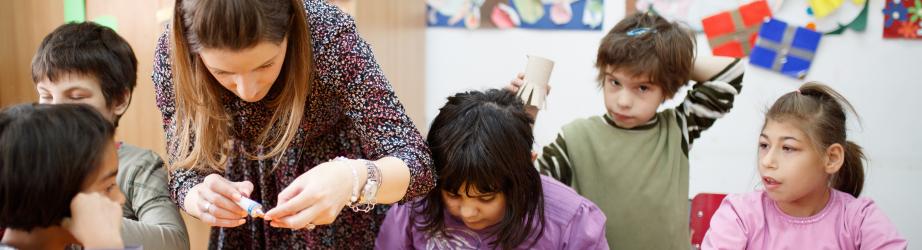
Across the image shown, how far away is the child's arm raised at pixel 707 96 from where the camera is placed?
1814mm

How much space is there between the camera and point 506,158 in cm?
138

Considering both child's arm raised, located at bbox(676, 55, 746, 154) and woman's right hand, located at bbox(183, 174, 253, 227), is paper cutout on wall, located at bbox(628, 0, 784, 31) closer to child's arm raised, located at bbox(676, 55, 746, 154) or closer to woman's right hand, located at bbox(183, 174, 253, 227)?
child's arm raised, located at bbox(676, 55, 746, 154)

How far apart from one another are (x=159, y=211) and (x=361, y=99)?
21.2 inches

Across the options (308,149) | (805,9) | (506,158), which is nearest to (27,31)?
(308,149)

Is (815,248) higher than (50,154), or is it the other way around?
(50,154)

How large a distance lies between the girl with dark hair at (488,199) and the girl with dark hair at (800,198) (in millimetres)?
283

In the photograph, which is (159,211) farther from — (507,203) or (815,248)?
(815,248)

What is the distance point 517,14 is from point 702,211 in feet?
2.71

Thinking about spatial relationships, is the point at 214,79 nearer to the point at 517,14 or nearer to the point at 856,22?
the point at 517,14

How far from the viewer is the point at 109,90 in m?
1.58

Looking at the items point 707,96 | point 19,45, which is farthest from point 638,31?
point 19,45

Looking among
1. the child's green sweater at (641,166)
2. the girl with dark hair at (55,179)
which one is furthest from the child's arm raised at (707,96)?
the girl with dark hair at (55,179)

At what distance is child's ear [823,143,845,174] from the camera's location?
1.54 meters

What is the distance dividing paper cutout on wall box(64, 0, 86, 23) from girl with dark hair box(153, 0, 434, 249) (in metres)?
1.01
